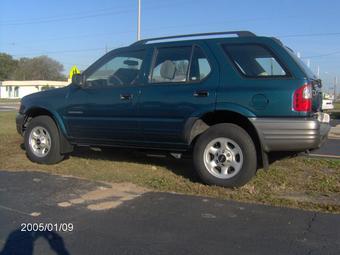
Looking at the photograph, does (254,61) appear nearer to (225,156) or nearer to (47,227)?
(225,156)

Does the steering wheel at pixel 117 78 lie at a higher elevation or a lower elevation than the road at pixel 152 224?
higher

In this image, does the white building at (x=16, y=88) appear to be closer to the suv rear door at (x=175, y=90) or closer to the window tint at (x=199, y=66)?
the suv rear door at (x=175, y=90)

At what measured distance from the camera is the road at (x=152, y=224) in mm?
4035

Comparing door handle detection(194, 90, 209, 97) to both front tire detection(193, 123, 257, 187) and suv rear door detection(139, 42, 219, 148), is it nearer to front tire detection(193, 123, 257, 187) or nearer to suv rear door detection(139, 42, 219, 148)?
suv rear door detection(139, 42, 219, 148)

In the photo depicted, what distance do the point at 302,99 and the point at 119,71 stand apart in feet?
8.87

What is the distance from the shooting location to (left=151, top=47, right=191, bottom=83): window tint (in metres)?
6.38

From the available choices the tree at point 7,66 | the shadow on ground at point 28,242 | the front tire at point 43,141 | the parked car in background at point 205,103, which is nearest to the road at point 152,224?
the shadow on ground at point 28,242

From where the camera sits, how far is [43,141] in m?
7.62

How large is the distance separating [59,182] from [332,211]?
3.42m

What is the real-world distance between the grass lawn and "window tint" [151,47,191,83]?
1347mm

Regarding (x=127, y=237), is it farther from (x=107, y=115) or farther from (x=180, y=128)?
(x=107, y=115)

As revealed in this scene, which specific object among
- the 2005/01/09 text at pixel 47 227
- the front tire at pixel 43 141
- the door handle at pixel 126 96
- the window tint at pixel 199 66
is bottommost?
the 2005/01/09 text at pixel 47 227

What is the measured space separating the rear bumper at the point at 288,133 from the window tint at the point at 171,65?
120cm

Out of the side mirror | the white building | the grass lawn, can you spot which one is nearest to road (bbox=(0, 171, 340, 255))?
the grass lawn
